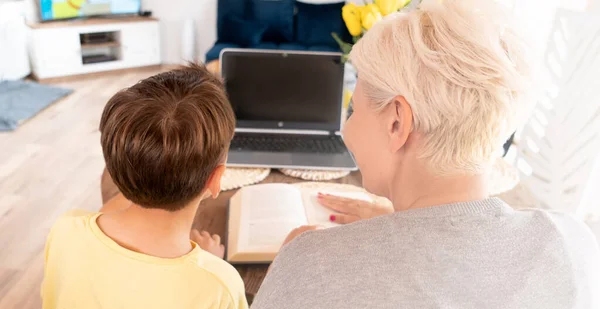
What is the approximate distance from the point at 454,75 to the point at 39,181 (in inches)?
119

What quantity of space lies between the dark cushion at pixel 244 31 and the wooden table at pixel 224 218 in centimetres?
359

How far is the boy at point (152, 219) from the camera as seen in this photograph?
0.84 m

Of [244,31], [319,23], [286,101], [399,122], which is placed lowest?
[244,31]

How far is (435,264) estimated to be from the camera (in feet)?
2.07

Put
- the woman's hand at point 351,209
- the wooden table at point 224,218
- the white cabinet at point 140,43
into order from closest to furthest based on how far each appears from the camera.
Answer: the wooden table at point 224,218 → the woman's hand at point 351,209 → the white cabinet at point 140,43

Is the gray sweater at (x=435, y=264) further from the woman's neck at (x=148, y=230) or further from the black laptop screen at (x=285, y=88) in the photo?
the black laptop screen at (x=285, y=88)

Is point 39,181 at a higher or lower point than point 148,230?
lower

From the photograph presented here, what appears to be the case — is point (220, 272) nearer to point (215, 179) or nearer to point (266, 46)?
point (215, 179)

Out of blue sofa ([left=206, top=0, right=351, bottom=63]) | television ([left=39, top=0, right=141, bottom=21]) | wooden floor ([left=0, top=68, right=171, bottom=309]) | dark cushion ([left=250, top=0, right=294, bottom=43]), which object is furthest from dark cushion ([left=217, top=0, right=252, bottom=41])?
wooden floor ([left=0, top=68, right=171, bottom=309])

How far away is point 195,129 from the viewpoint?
2.81 feet

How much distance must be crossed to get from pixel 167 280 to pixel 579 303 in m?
0.64

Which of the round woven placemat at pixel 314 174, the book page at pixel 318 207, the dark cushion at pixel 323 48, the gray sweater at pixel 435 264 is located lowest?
the dark cushion at pixel 323 48

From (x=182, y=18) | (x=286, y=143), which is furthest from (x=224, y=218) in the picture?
(x=182, y=18)

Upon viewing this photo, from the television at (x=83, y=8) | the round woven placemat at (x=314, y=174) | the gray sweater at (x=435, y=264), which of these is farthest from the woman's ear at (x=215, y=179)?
the television at (x=83, y=8)
